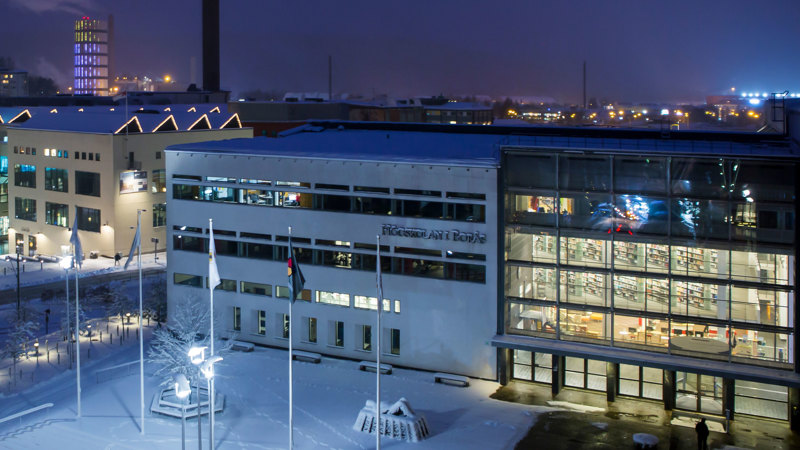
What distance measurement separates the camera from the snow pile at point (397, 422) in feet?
99.3

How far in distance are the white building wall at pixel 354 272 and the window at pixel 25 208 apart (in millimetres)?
38224

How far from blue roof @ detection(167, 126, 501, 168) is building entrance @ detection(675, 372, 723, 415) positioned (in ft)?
38.1

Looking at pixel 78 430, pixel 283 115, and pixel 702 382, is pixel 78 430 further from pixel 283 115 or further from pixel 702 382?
pixel 283 115

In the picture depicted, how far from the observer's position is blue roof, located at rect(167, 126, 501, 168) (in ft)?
125

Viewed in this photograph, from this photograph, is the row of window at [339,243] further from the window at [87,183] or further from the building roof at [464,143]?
the window at [87,183]

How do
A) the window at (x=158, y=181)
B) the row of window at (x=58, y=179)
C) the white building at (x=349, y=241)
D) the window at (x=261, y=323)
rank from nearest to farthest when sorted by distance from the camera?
the white building at (x=349, y=241) < the window at (x=261, y=323) < the row of window at (x=58, y=179) < the window at (x=158, y=181)

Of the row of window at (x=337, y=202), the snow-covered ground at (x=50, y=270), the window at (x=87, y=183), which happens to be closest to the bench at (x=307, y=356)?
the row of window at (x=337, y=202)

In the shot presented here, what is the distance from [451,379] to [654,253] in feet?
32.5

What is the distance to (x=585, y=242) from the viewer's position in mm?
35312

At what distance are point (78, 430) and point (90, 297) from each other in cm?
2541

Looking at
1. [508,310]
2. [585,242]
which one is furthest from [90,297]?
[585,242]

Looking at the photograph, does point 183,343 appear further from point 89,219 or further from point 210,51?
point 210,51

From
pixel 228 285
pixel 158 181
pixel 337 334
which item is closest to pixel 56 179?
pixel 158 181

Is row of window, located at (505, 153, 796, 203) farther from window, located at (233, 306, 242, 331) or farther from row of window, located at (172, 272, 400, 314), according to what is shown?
window, located at (233, 306, 242, 331)
